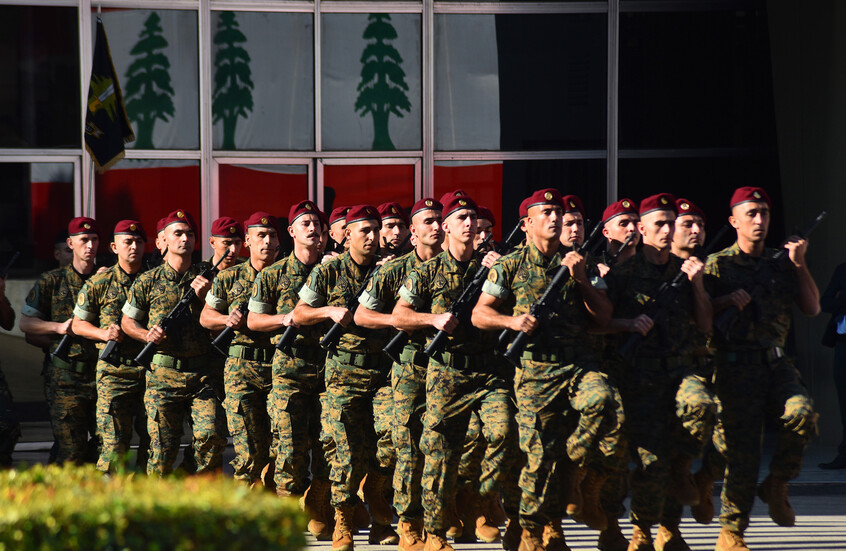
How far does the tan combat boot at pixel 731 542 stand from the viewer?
7.81 metres

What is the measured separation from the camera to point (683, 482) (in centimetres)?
814

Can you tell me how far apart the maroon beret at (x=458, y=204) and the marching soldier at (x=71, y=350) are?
3.48 metres

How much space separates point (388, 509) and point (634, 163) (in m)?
6.82

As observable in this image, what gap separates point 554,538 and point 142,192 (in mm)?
8309

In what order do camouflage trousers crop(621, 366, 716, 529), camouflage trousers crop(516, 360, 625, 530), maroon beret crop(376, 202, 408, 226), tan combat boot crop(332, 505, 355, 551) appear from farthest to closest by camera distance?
maroon beret crop(376, 202, 408, 226)
tan combat boot crop(332, 505, 355, 551)
camouflage trousers crop(621, 366, 716, 529)
camouflage trousers crop(516, 360, 625, 530)

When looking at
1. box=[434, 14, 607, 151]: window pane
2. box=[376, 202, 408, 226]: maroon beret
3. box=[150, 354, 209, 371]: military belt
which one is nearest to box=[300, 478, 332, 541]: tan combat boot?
box=[150, 354, 209, 371]: military belt

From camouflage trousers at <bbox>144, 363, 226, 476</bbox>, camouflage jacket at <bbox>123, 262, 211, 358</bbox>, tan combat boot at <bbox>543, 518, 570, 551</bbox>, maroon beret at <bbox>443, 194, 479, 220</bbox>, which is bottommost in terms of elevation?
tan combat boot at <bbox>543, 518, 570, 551</bbox>

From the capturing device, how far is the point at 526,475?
25.2ft

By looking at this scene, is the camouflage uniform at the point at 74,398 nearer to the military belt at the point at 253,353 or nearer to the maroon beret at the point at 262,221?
the military belt at the point at 253,353

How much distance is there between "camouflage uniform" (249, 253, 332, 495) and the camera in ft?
29.6

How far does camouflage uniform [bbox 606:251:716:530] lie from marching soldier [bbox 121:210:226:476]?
10.3 ft

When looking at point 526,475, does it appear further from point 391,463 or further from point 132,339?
point 132,339

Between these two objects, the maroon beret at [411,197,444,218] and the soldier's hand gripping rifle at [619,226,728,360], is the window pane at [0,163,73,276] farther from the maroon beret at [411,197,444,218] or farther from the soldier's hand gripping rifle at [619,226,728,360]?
the soldier's hand gripping rifle at [619,226,728,360]

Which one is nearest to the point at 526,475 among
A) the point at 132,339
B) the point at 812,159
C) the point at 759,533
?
the point at 759,533
